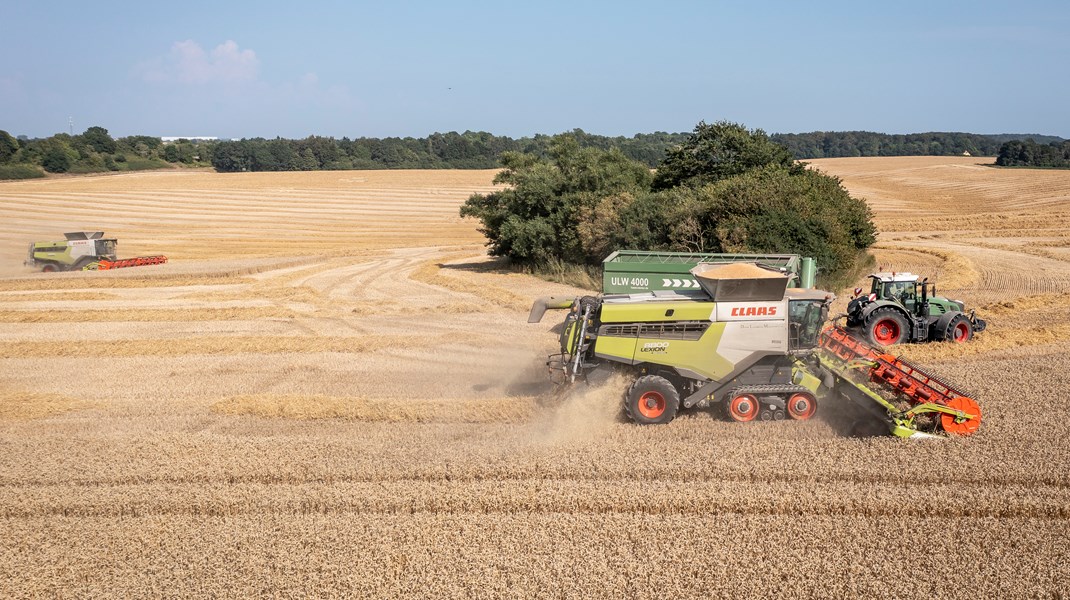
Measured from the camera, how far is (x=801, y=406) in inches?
510

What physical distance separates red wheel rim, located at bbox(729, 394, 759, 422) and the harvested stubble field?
203 millimetres

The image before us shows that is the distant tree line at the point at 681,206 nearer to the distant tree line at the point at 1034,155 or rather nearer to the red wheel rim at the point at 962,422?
the red wheel rim at the point at 962,422

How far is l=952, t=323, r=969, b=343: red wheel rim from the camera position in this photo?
1868 centimetres

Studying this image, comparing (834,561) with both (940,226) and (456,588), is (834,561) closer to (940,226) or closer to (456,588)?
(456,588)

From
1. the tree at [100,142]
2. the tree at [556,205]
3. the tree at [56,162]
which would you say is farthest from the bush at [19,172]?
the tree at [556,205]

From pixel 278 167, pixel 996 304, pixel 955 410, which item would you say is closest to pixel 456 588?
pixel 955 410

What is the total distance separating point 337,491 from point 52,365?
1207 cm

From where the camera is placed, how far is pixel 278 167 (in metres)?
97.3

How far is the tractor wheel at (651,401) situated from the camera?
12828mm

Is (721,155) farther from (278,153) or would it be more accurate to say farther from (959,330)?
(278,153)

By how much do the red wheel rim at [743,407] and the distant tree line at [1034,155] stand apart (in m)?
77.1

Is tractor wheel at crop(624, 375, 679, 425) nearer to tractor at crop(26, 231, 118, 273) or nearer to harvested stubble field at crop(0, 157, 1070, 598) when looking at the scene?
harvested stubble field at crop(0, 157, 1070, 598)

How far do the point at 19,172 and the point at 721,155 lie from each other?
73494 mm

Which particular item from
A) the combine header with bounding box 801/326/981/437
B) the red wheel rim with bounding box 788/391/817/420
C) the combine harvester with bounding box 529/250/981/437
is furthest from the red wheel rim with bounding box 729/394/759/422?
the combine header with bounding box 801/326/981/437
